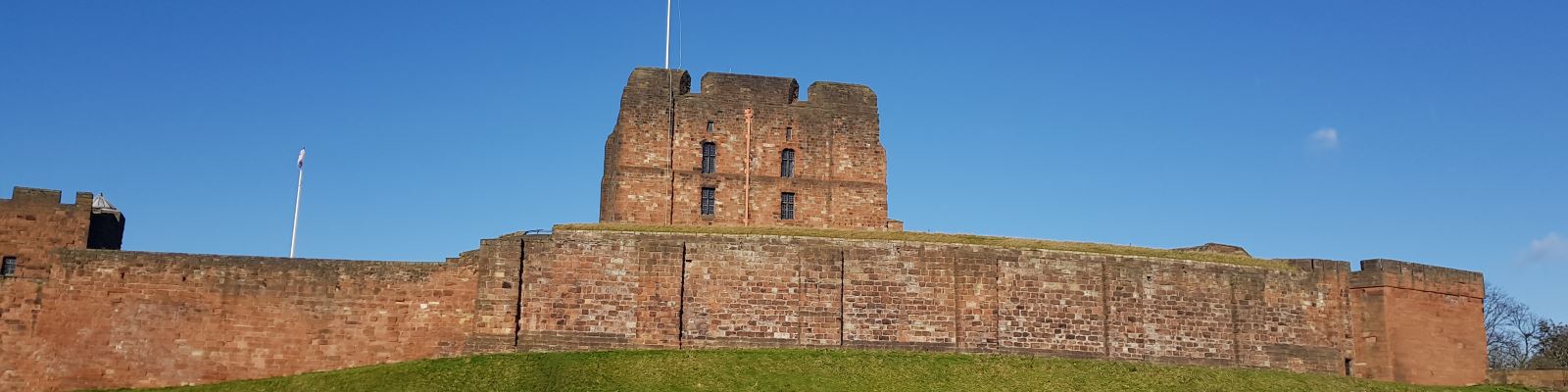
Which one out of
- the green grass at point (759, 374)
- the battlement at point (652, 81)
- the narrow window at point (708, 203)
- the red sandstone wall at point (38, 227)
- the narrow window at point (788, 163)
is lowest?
the green grass at point (759, 374)

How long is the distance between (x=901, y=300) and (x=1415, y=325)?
1542 cm

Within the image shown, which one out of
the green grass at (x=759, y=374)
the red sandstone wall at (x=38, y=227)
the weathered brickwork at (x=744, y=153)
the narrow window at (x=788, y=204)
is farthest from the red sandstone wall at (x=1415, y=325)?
the red sandstone wall at (x=38, y=227)

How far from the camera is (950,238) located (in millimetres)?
37219

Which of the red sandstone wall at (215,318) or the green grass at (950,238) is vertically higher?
the green grass at (950,238)

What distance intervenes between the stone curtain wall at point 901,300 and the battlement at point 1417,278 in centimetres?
225

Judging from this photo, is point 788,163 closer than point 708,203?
No

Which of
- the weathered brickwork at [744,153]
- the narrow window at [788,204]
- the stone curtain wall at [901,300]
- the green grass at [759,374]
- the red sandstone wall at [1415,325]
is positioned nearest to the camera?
the green grass at [759,374]

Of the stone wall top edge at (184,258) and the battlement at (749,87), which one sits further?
the battlement at (749,87)

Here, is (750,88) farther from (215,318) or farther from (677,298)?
A: (215,318)

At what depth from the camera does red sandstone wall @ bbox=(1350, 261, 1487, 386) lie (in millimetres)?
38500

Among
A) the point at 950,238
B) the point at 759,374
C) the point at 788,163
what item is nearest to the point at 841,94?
the point at 788,163

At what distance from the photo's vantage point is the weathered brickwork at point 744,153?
4091cm

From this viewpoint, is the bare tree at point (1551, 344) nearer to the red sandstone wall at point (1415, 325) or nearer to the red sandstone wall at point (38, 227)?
the red sandstone wall at point (1415, 325)

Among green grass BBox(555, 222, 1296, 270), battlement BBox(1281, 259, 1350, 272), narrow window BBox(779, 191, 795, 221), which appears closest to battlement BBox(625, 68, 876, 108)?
narrow window BBox(779, 191, 795, 221)
